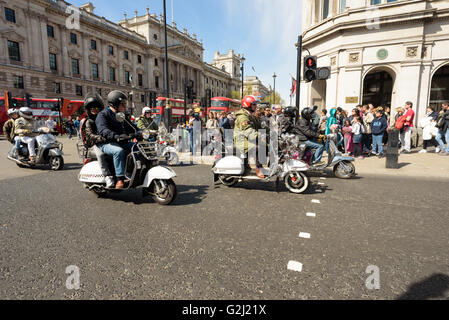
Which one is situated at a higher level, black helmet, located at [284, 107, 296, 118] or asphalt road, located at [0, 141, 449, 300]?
black helmet, located at [284, 107, 296, 118]

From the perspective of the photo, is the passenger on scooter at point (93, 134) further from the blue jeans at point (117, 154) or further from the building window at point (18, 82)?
the building window at point (18, 82)

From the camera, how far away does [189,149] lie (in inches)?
496

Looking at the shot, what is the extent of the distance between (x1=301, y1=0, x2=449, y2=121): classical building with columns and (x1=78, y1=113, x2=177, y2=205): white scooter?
562 inches

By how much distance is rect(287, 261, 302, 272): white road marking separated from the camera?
2461 mm

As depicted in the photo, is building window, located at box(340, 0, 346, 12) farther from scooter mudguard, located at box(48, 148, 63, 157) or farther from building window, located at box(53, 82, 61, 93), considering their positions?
building window, located at box(53, 82, 61, 93)

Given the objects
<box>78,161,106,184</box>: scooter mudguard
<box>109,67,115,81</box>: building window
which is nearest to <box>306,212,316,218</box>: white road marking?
<box>78,161,106,184</box>: scooter mudguard

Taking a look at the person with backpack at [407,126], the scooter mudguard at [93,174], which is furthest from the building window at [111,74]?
the scooter mudguard at [93,174]

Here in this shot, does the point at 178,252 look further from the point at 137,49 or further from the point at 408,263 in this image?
the point at 137,49

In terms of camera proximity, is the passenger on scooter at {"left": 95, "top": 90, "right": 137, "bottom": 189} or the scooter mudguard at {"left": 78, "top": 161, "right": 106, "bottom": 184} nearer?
the passenger on scooter at {"left": 95, "top": 90, "right": 137, "bottom": 189}

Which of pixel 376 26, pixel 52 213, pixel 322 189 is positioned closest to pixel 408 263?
pixel 322 189

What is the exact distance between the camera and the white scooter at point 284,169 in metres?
5.16

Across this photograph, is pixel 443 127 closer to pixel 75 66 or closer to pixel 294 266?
pixel 294 266

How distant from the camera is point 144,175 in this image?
4582 mm
